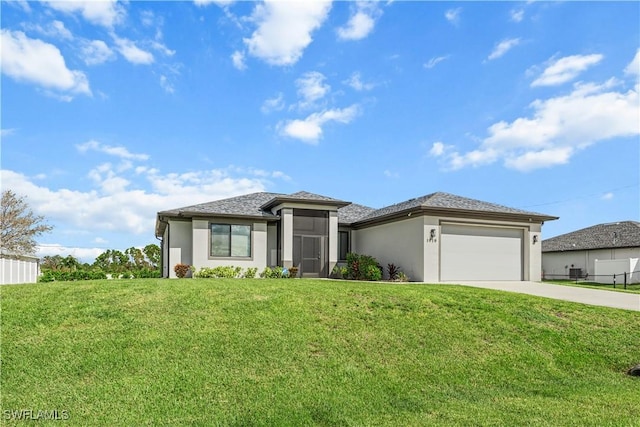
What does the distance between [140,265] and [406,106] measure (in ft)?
85.0

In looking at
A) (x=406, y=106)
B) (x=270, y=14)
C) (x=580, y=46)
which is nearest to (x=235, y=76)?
(x=270, y=14)

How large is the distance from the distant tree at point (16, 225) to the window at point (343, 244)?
24956mm

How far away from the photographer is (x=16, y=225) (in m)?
32.7

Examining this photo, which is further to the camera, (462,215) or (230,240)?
(230,240)

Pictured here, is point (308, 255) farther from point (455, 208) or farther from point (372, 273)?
point (455, 208)

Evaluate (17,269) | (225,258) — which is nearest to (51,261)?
(17,269)

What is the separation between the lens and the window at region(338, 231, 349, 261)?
22141 mm

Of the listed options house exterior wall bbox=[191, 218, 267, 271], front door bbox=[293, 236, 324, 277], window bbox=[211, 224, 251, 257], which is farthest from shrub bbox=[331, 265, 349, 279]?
window bbox=[211, 224, 251, 257]

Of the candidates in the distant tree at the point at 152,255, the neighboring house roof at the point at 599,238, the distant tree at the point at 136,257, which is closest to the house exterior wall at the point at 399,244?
the neighboring house roof at the point at 599,238

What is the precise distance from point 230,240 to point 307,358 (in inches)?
504

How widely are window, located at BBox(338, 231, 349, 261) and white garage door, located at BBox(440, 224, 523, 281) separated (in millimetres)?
5695

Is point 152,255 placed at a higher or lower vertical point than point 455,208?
lower

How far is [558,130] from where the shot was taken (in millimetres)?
19484

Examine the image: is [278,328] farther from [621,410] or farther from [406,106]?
[406,106]
